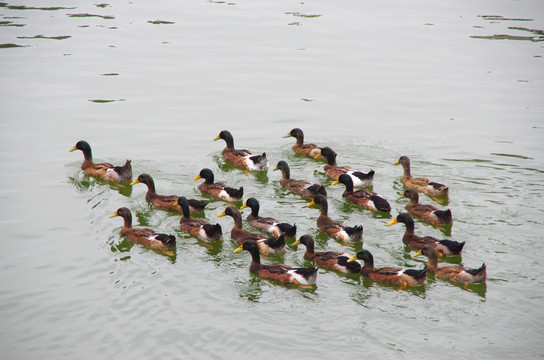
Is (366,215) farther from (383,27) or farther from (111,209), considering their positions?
(383,27)

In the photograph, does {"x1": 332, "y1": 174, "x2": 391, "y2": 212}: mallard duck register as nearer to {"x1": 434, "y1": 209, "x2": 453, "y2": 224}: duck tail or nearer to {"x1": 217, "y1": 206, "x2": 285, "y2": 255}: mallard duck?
{"x1": 434, "y1": 209, "x2": 453, "y2": 224}: duck tail

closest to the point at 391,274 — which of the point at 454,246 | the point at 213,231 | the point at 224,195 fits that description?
the point at 454,246

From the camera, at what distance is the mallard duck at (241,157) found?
55.4 ft

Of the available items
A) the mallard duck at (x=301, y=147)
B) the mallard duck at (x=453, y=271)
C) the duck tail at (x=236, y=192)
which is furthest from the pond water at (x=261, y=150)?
the mallard duck at (x=301, y=147)

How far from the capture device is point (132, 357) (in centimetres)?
975

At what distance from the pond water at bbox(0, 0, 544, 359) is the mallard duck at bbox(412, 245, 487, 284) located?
181mm

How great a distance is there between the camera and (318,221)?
1407cm

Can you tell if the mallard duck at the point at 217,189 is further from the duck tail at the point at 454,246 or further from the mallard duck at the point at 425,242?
the duck tail at the point at 454,246

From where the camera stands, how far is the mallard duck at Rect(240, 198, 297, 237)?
1325 cm

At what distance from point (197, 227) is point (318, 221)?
8.53 ft

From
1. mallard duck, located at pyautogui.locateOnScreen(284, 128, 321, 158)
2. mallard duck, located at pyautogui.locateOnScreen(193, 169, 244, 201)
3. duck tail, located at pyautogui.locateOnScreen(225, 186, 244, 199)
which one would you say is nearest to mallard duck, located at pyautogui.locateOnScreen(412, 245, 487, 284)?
duck tail, located at pyautogui.locateOnScreen(225, 186, 244, 199)

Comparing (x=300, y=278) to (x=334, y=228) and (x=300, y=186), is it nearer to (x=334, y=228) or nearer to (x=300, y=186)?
(x=334, y=228)

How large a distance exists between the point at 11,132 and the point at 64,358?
11.1 m

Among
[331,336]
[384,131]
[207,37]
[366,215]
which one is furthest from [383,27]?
[331,336]
